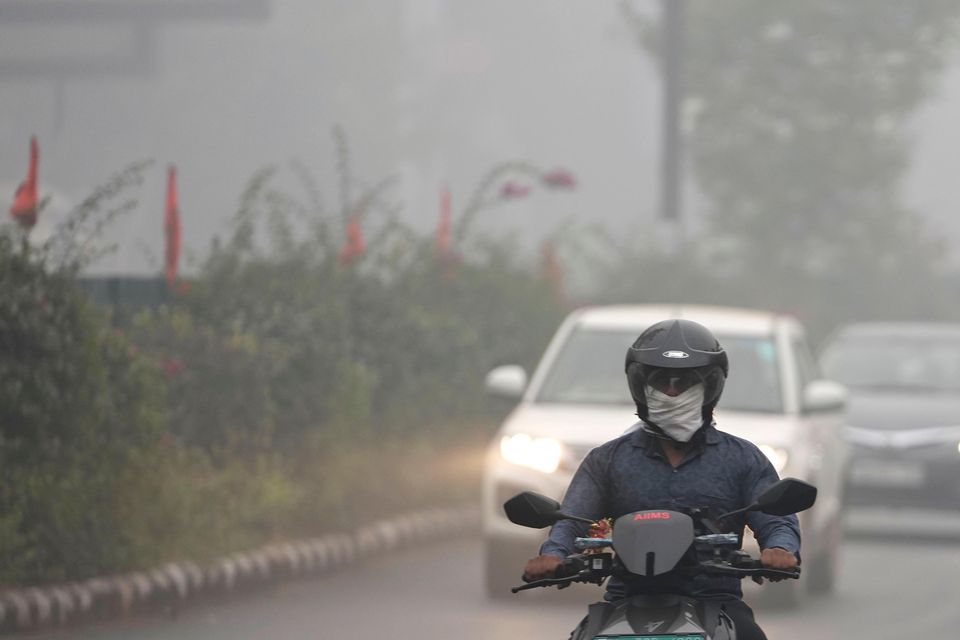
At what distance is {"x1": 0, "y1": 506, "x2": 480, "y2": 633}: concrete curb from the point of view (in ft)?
36.9

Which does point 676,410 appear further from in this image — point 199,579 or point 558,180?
point 558,180

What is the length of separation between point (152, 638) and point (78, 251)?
99.2 inches

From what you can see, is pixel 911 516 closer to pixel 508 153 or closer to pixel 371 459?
pixel 371 459

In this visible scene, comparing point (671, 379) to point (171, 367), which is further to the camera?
point (171, 367)

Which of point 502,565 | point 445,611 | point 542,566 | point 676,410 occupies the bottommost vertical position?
point 445,611

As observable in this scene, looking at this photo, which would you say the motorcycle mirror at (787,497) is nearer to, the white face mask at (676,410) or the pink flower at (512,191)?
the white face mask at (676,410)

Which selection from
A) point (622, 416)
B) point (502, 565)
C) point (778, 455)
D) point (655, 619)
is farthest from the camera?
point (622, 416)

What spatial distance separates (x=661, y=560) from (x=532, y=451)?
828cm

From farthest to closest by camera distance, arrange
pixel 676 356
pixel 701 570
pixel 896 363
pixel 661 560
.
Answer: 1. pixel 896 363
2. pixel 676 356
3. pixel 701 570
4. pixel 661 560

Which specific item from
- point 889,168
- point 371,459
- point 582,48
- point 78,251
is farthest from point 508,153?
point 78,251

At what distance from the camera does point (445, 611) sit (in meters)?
12.8

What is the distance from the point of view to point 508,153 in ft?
173

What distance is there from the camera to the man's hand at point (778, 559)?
530 centimetres

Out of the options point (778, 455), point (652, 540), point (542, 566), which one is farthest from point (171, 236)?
point (652, 540)
